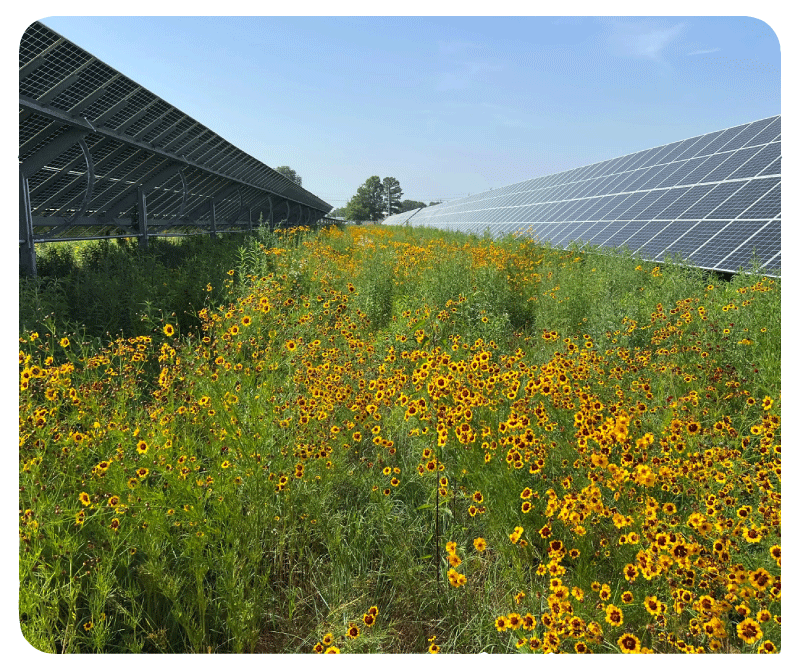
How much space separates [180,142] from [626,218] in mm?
10117

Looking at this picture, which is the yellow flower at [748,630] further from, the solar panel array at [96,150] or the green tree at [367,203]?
the green tree at [367,203]

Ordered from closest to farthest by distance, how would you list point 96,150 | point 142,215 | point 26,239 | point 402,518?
point 402,518 → point 26,239 → point 96,150 → point 142,215

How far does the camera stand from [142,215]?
10438mm

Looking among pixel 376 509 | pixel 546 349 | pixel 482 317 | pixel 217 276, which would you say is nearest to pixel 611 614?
pixel 376 509

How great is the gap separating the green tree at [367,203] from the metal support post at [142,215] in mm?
59998

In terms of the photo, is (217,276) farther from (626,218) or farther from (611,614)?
(626,218)

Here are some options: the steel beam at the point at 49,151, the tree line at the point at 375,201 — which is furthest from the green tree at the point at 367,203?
the steel beam at the point at 49,151

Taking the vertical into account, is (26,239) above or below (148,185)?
below

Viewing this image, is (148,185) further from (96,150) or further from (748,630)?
(748,630)

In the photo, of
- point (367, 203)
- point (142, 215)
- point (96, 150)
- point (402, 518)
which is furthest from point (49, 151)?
point (367, 203)

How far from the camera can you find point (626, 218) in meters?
10.6

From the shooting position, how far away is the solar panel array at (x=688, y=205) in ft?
22.8

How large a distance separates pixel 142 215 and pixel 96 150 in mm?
2616

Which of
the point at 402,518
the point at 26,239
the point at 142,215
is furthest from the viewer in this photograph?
the point at 142,215
